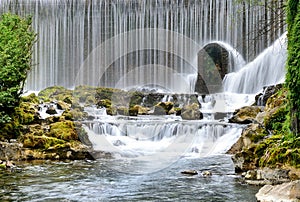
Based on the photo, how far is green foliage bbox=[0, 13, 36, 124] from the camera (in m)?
16.0

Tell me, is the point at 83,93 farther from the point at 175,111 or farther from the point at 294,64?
the point at 294,64

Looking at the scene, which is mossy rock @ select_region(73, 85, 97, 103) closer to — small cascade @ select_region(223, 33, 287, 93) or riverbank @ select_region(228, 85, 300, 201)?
small cascade @ select_region(223, 33, 287, 93)

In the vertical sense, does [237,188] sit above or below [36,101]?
below

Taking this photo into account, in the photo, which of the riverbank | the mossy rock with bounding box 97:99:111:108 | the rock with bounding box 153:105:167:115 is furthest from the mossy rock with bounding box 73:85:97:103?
the riverbank

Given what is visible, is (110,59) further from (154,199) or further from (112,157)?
(154,199)

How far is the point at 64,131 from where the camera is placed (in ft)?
51.7

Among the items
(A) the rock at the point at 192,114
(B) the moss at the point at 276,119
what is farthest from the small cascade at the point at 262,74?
(B) the moss at the point at 276,119

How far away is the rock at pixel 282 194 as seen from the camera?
7333 mm

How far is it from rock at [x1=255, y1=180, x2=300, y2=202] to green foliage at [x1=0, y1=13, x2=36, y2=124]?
10493 mm

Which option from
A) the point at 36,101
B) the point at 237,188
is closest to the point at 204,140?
the point at 237,188

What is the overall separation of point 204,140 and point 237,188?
6757 millimetres

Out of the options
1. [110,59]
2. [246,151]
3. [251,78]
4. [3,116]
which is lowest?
[246,151]

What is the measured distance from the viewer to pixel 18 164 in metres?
13.0

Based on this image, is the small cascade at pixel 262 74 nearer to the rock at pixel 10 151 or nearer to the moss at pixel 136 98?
the moss at pixel 136 98
